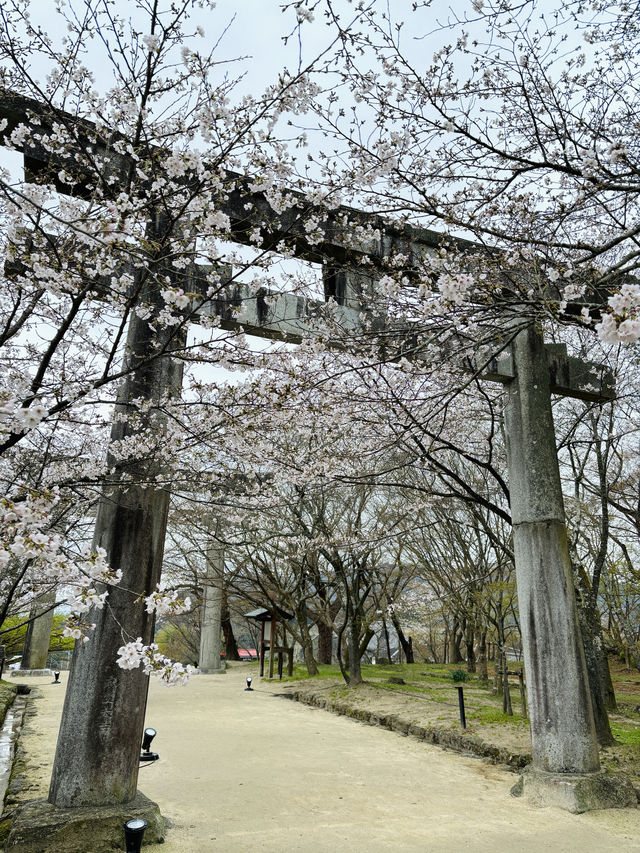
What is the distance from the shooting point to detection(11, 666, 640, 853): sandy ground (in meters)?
3.90

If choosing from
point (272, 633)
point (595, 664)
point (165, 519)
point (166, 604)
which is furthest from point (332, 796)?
point (272, 633)

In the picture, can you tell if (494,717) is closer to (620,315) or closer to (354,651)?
(354,651)

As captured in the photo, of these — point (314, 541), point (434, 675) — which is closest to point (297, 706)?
point (314, 541)

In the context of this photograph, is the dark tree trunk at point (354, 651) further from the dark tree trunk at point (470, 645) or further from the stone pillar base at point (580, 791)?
the stone pillar base at point (580, 791)

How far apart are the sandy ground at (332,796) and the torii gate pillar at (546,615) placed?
25cm

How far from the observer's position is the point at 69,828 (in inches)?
136

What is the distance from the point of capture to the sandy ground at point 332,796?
3.90 meters

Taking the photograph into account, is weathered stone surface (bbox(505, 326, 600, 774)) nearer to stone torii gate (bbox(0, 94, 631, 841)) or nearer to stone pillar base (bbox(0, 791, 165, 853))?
stone torii gate (bbox(0, 94, 631, 841))

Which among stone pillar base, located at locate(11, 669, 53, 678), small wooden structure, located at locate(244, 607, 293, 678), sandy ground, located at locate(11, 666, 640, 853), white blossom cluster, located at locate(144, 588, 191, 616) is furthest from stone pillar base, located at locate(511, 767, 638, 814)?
stone pillar base, located at locate(11, 669, 53, 678)

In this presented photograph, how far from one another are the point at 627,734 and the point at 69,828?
7094mm

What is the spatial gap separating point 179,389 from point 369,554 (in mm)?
8990

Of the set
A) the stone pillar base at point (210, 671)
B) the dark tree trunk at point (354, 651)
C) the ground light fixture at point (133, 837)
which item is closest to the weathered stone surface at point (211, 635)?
the stone pillar base at point (210, 671)

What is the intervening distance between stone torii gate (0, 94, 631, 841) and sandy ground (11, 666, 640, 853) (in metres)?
0.51

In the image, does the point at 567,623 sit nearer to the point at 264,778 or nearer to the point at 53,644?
the point at 264,778
